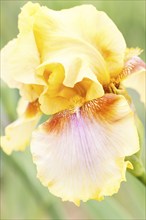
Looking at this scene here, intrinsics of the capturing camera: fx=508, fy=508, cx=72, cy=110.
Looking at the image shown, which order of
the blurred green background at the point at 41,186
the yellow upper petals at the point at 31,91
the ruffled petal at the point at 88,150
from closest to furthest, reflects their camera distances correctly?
the ruffled petal at the point at 88,150 → the yellow upper petals at the point at 31,91 → the blurred green background at the point at 41,186

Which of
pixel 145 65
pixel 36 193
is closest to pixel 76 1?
pixel 36 193

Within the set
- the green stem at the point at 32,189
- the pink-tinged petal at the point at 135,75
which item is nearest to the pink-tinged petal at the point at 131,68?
the pink-tinged petal at the point at 135,75

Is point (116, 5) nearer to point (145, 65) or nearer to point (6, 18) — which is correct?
point (6, 18)

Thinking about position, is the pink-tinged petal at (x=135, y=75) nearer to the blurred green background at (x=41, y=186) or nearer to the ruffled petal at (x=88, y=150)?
the ruffled petal at (x=88, y=150)

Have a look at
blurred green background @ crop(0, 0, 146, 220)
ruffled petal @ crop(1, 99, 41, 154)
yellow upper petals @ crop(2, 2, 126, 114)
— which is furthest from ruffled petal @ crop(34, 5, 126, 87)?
blurred green background @ crop(0, 0, 146, 220)

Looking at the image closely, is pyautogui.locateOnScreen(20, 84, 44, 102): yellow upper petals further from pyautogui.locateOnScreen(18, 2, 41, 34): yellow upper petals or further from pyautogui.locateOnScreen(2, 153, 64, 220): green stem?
pyautogui.locateOnScreen(2, 153, 64, 220): green stem

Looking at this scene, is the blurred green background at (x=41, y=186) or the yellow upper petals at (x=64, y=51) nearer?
the yellow upper petals at (x=64, y=51)

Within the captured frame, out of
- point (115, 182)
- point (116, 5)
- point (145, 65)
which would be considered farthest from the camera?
point (116, 5)

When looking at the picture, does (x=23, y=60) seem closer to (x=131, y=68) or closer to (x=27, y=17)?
(x=27, y=17)
